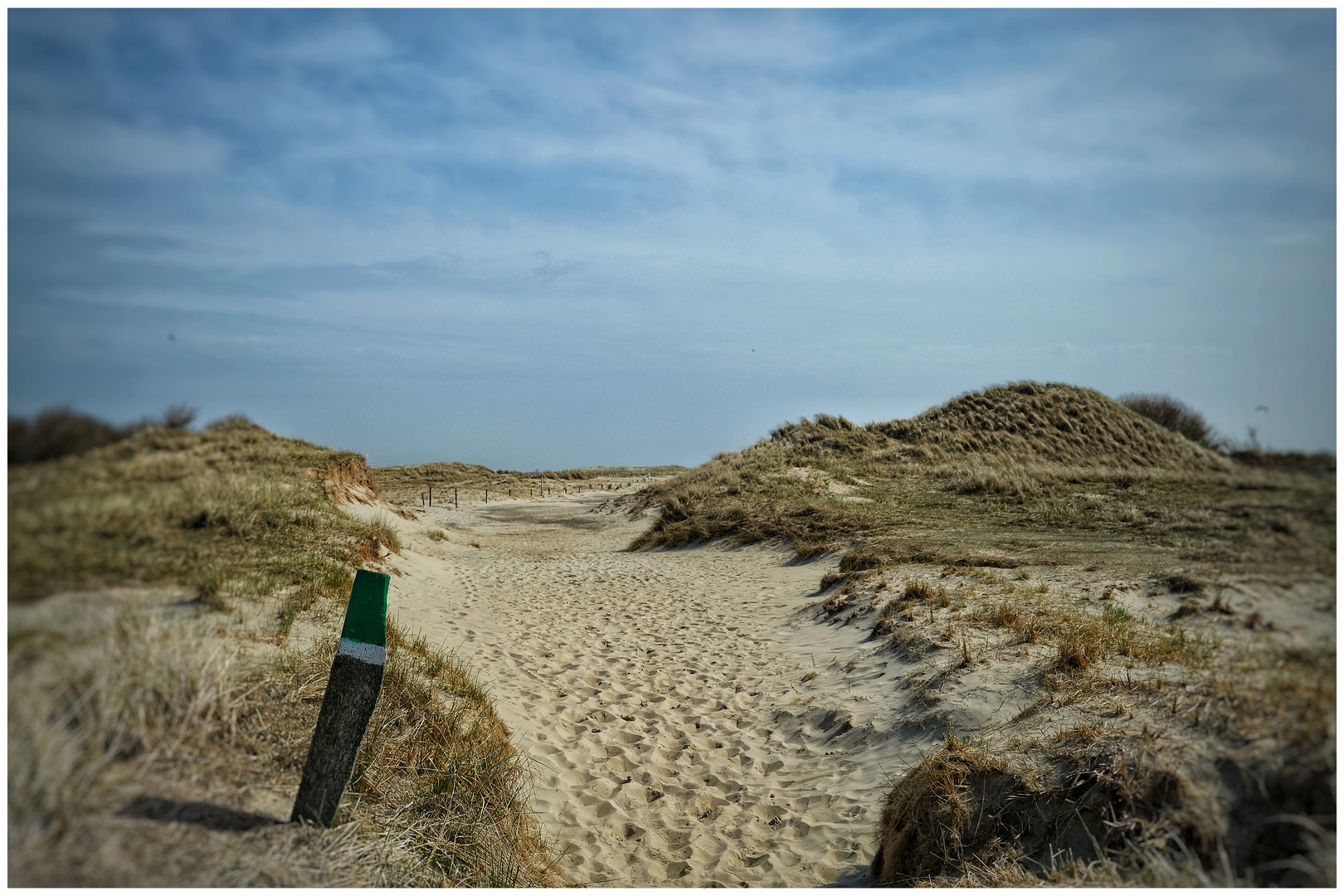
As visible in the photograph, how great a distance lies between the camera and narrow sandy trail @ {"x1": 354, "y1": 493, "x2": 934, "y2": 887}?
4496mm

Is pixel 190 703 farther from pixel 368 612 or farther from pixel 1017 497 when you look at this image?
pixel 1017 497

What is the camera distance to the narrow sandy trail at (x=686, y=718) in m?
4.50

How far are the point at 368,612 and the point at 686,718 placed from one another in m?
3.98

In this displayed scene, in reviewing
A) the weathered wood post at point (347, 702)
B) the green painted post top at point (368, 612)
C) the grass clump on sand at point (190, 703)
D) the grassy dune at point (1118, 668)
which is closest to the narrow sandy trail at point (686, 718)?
the grassy dune at point (1118, 668)

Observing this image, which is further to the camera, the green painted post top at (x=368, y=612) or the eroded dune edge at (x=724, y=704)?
the green painted post top at (x=368, y=612)

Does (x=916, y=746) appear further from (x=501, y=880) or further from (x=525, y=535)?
(x=525, y=535)

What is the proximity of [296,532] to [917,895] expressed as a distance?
3.57 meters

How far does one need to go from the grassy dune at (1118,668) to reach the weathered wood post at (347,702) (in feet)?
9.39

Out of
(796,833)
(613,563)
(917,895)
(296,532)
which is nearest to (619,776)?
(796,833)

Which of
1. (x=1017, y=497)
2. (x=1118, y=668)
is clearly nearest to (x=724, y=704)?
(x=1118, y=668)

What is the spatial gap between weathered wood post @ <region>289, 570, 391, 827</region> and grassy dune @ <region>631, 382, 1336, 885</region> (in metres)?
2.86

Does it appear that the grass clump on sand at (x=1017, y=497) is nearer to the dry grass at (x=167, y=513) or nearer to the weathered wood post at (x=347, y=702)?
the weathered wood post at (x=347, y=702)

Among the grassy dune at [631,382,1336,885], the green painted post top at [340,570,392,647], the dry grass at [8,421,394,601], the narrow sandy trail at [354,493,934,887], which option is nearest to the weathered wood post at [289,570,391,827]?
the green painted post top at [340,570,392,647]

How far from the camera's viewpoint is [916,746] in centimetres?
523
